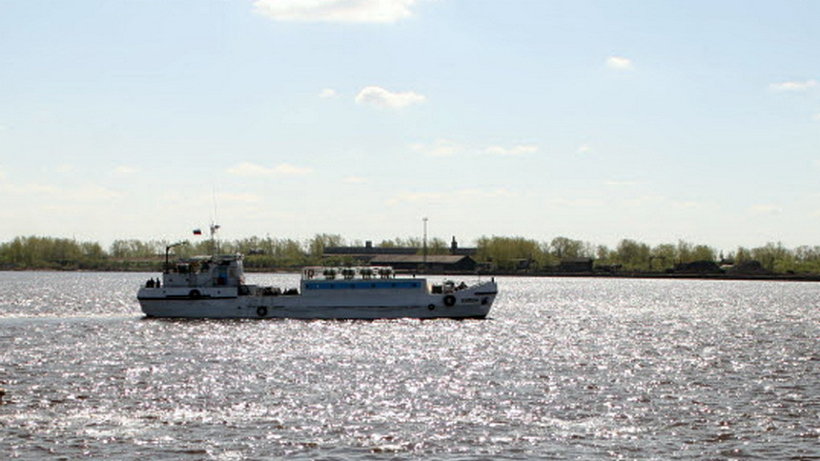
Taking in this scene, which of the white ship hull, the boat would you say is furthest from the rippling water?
the boat

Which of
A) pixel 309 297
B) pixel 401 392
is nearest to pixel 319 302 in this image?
pixel 309 297

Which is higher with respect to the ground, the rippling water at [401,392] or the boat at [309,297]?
the boat at [309,297]

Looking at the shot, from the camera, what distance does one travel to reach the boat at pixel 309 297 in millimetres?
93875

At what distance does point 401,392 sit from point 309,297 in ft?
161

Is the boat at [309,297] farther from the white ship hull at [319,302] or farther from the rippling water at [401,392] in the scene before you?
the rippling water at [401,392]

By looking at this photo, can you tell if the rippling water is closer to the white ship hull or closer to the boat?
the white ship hull

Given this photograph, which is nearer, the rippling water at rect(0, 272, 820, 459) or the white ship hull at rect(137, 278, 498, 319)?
the rippling water at rect(0, 272, 820, 459)

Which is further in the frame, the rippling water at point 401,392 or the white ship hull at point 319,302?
the white ship hull at point 319,302

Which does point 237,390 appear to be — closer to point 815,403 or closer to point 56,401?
point 56,401

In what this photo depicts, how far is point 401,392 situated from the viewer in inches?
1806

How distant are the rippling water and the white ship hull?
230 inches

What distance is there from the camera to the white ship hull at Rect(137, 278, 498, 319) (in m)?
93.9

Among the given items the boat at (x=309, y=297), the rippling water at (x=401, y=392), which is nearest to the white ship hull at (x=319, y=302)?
the boat at (x=309, y=297)

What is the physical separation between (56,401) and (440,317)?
55.6 meters
